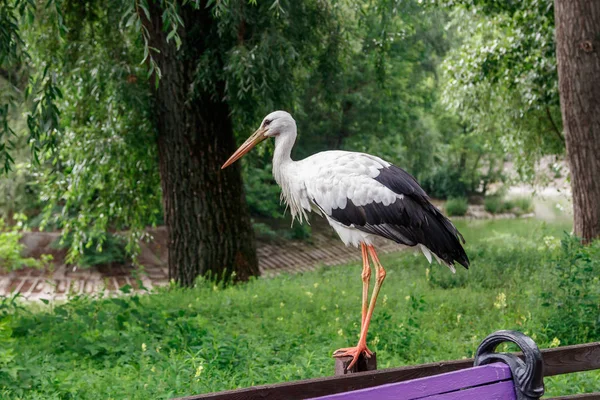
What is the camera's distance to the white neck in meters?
4.39

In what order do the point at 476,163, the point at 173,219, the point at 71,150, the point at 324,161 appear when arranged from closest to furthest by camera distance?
the point at 324,161 → the point at 173,219 → the point at 71,150 → the point at 476,163

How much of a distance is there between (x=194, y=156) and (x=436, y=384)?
24.2ft

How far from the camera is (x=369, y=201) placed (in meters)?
4.19

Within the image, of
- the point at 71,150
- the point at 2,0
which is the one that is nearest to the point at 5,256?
the point at 71,150

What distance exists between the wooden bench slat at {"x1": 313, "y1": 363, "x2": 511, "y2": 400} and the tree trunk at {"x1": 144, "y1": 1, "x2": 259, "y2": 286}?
7.21 m

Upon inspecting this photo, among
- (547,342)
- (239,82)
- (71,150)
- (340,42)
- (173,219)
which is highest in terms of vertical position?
(340,42)

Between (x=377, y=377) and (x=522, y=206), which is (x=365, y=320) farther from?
(x=522, y=206)

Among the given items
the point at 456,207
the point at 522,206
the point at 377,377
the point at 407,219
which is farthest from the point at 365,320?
the point at 522,206

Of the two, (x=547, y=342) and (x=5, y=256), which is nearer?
(x=547, y=342)

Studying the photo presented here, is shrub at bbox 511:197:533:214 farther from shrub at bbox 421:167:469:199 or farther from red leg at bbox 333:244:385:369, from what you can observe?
red leg at bbox 333:244:385:369

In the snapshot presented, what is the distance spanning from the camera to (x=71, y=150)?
10.3 m

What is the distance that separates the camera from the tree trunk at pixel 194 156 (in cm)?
927

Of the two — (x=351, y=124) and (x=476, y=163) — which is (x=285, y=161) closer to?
(x=351, y=124)

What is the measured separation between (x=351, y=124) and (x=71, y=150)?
38.4ft
